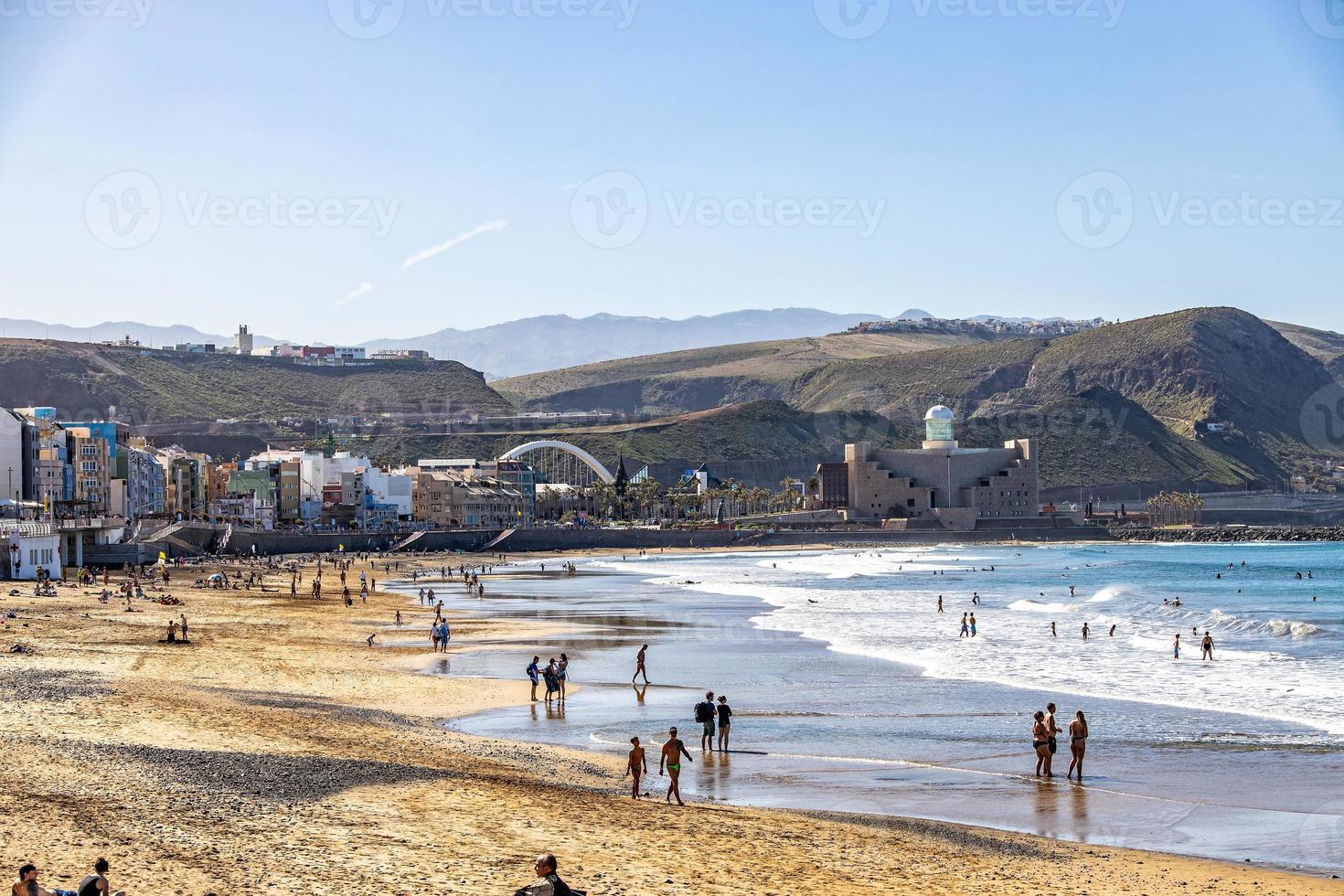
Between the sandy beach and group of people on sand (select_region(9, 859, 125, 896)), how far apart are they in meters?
0.66

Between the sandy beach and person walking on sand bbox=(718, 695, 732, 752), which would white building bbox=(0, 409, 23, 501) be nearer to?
the sandy beach

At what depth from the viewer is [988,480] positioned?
5984 inches

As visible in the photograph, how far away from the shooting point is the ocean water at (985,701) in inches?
728

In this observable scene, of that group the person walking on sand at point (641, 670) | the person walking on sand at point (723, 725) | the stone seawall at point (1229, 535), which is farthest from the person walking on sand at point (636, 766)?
the stone seawall at point (1229, 535)

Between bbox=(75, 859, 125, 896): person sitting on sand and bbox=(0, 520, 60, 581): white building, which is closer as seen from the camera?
bbox=(75, 859, 125, 896): person sitting on sand

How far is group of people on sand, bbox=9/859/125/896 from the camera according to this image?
10.9 metres

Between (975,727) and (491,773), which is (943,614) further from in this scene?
(491,773)

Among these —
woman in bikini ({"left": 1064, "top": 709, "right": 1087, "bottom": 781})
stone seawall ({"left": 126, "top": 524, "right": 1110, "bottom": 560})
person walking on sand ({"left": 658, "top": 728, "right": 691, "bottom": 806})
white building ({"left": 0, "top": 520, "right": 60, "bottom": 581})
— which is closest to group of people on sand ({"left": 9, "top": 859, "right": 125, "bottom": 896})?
person walking on sand ({"left": 658, "top": 728, "right": 691, "bottom": 806})

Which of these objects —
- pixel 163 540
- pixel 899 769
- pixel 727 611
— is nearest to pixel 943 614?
pixel 727 611

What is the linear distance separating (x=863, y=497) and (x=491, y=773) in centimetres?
13584

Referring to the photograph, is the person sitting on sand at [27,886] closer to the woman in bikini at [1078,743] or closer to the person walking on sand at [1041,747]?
the person walking on sand at [1041,747]

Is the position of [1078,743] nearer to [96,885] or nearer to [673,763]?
[673,763]

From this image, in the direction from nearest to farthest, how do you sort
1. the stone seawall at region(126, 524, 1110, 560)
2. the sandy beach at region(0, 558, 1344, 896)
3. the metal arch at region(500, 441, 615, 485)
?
the sandy beach at region(0, 558, 1344, 896), the stone seawall at region(126, 524, 1110, 560), the metal arch at region(500, 441, 615, 485)

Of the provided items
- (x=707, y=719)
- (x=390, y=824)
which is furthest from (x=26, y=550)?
(x=390, y=824)
